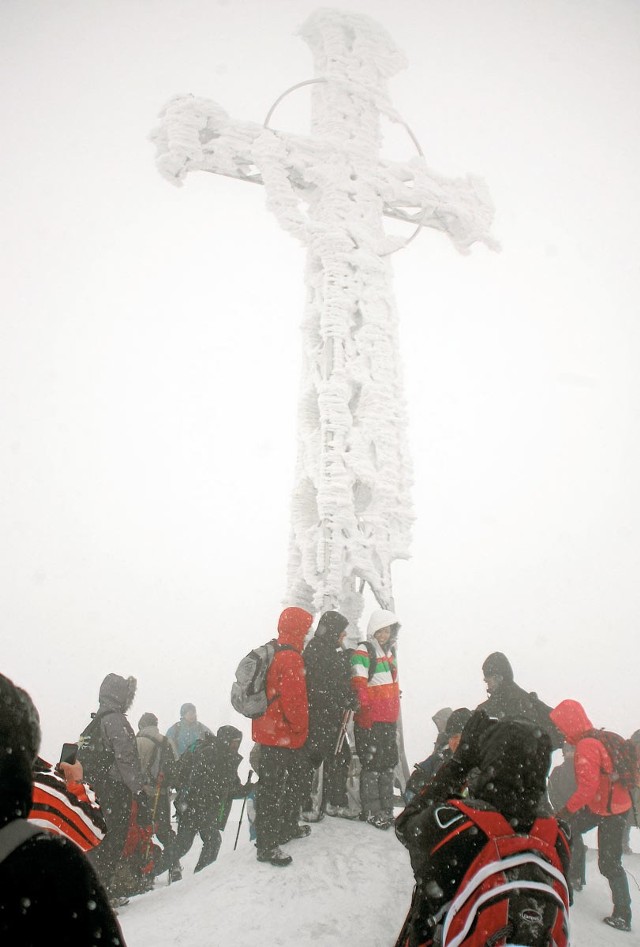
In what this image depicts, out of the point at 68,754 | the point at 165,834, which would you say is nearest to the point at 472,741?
the point at 68,754

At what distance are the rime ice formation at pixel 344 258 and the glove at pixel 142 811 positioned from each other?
2.24 metres

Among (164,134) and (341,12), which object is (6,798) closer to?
(164,134)

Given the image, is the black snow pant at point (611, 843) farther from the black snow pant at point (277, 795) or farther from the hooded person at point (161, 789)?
the hooded person at point (161, 789)

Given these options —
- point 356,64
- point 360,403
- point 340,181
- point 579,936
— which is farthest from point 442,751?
point 356,64

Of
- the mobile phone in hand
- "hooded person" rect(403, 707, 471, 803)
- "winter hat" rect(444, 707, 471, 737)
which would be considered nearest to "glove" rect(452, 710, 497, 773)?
the mobile phone in hand

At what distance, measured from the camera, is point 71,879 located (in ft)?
3.84

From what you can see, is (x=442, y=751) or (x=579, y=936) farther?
(x=442, y=751)

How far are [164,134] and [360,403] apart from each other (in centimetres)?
425

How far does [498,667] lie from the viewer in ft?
16.4

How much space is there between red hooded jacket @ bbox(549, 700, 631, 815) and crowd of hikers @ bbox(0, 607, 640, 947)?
0.5 inches

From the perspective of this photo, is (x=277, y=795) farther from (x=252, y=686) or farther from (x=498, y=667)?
(x=498, y=667)

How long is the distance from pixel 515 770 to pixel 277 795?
9.05ft

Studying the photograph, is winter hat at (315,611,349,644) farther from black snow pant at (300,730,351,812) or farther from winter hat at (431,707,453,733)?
winter hat at (431,707,453,733)

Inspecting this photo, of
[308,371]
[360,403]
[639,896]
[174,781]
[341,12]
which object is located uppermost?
[341,12]
